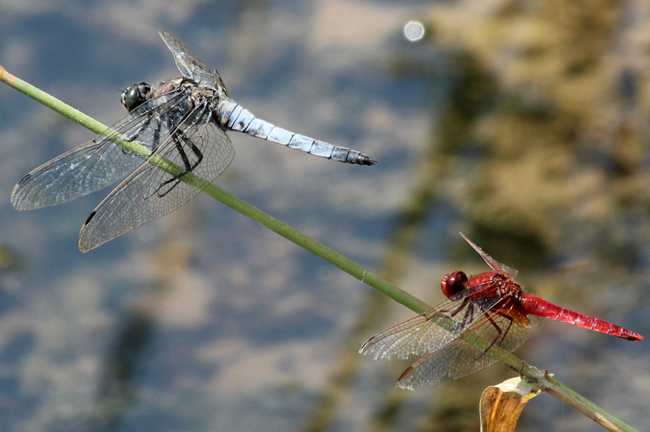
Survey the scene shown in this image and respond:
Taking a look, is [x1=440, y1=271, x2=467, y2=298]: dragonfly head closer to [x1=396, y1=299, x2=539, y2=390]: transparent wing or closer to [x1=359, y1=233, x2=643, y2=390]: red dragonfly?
[x1=359, y1=233, x2=643, y2=390]: red dragonfly

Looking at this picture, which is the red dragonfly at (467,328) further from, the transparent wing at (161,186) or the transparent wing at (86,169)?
the transparent wing at (86,169)

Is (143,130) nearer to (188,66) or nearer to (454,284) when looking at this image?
(188,66)

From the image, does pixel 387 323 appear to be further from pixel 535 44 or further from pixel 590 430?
pixel 535 44

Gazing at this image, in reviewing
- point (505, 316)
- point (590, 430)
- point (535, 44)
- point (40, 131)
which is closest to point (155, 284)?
point (40, 131)

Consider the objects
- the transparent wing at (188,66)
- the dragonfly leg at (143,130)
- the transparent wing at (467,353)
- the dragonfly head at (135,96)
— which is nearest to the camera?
the transparent wing at (467,353)

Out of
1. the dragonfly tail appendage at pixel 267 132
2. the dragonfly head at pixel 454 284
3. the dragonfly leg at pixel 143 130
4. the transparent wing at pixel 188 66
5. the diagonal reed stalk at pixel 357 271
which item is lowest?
the diagonal reed stalk at pixel 357 271

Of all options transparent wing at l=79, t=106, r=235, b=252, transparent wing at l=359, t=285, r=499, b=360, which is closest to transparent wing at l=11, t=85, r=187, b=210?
transparent wing at l=79, t=106, r=235, b=252

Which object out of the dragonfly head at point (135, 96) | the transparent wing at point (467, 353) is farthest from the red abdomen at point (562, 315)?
the dragonfly head at point (135, 96)
